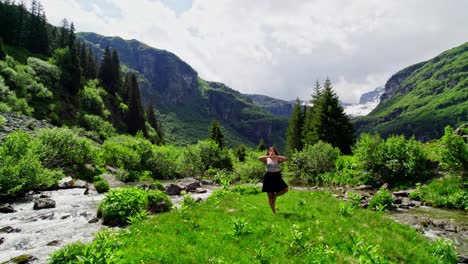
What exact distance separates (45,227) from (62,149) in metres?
28.1

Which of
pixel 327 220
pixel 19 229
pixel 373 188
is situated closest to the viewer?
pixel 327 220

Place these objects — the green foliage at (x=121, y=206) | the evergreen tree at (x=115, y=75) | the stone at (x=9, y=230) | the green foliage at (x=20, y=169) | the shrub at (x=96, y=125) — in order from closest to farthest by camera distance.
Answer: the stone at (x=9, y=230) < the green foliage at (x=121, y=206) < the green foliage at (x=20, y=169) < the shrub at (x=96, y=125) < the evergreen tree at (x=115, y=75)

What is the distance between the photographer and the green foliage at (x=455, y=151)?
2971 cm

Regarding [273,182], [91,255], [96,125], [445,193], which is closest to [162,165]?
[96,125]

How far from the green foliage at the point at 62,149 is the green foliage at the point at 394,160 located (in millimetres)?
39850

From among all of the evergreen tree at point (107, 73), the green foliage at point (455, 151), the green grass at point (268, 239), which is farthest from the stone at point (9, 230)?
the evergreen tree at point (107, 73)

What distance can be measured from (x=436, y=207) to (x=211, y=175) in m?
42.9

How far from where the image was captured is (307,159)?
5253 cm

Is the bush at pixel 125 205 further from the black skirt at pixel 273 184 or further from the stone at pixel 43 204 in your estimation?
the stone at pixel 43 204

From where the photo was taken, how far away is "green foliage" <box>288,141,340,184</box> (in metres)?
50.7

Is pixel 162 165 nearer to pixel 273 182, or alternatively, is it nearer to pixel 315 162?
pixel 315 162

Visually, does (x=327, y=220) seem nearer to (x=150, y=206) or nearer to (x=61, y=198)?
(x=150, y=206)

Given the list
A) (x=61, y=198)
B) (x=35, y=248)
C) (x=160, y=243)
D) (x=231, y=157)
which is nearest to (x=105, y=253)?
(x=160, y=243)

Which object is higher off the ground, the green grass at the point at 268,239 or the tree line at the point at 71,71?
the tree line at the point at 71,71
